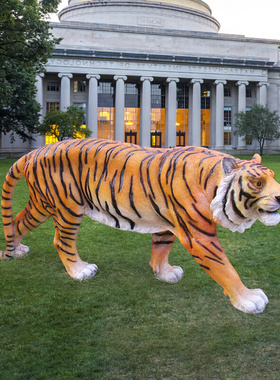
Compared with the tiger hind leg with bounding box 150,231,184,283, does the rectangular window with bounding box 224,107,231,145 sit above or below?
above

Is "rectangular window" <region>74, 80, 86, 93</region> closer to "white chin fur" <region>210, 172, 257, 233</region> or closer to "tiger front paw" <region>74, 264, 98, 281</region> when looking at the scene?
"tiger front paw" <region>74, 264, 98, 281</region>

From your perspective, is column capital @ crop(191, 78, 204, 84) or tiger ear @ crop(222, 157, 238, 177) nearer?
tiger ear @ crop(222, 157, 238, 177)

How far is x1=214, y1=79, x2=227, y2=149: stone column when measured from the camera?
61.5 metres

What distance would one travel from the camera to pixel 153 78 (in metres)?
60.4

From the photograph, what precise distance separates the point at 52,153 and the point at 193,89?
58.3m

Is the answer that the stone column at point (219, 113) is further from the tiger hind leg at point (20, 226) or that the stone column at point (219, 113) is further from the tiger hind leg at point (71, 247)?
the tiger hind leg at point (71, 247)

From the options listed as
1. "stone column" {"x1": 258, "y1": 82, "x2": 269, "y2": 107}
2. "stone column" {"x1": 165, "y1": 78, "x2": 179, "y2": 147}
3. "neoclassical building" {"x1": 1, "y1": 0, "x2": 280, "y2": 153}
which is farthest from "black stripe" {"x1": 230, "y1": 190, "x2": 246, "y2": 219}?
"stone column" {"x1": 258, "y1": 82, "x2": 269, "y2": 107}

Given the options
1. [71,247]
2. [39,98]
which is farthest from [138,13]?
[71,247]

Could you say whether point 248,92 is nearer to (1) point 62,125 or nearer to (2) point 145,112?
(2) point 145,112

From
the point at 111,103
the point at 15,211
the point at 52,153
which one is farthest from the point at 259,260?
the point at 111,103

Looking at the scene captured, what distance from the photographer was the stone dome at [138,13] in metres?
67.3

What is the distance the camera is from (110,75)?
2313 inches

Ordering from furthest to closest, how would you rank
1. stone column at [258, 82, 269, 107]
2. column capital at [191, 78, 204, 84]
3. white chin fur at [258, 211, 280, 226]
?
stone column at [258, 82, 269, 107] < column capital at [191, 78, 204, 84] < white chin fur at [258, 211, 280, 226]

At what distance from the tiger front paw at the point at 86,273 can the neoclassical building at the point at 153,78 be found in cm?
5352
